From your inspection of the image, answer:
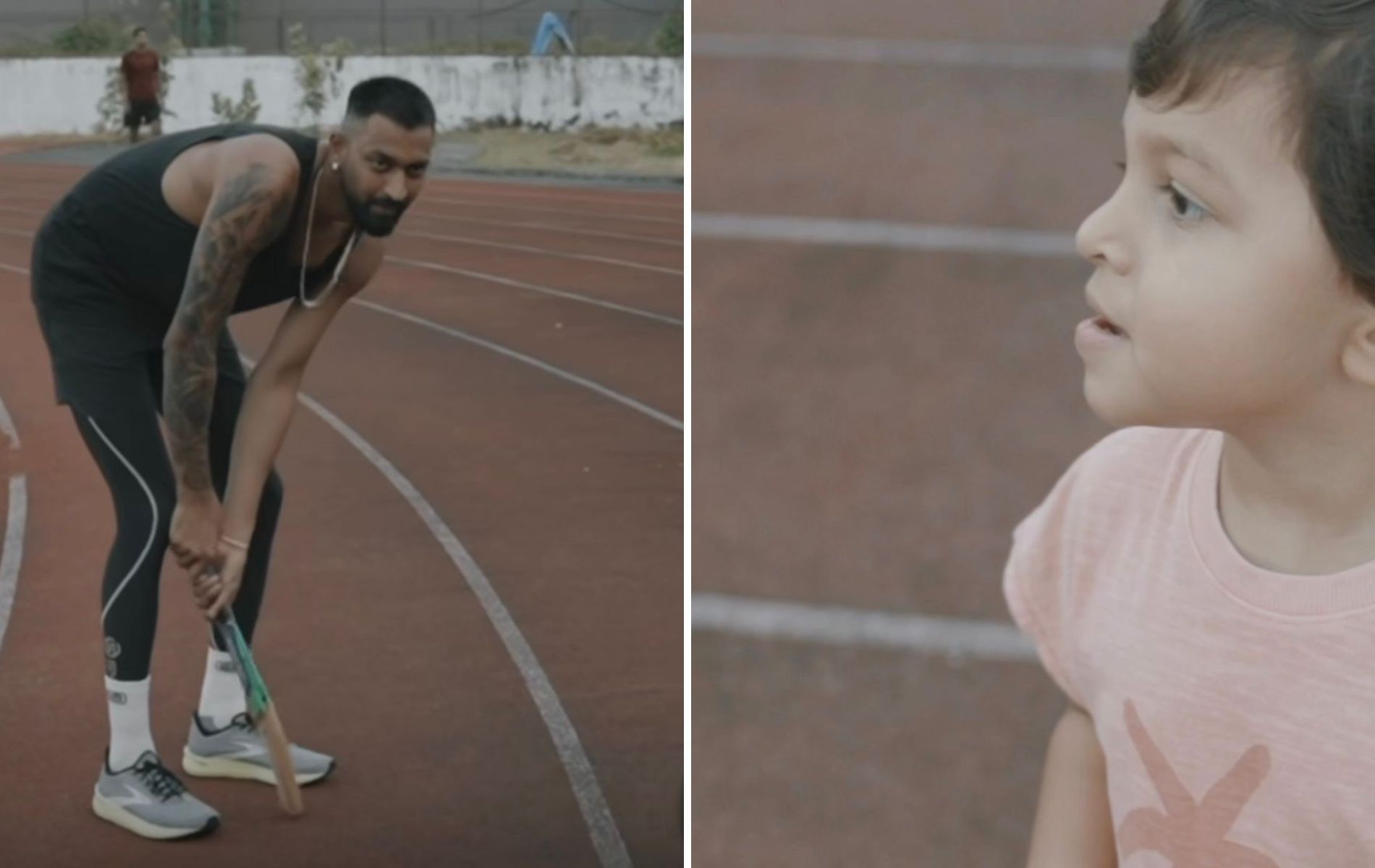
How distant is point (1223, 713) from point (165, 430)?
37.0 inches

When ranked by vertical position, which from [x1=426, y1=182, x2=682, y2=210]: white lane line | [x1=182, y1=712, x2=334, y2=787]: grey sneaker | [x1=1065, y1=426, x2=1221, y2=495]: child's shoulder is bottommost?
[x1=182, y1=712, x2=334, y2=787]: grey sneaker

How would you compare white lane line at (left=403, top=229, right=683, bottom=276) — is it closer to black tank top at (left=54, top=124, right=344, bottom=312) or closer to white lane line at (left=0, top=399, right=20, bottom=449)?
black tank top at (left=54, top=124, right=344, bottom=312)

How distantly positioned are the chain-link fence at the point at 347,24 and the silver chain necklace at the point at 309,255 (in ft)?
0.46

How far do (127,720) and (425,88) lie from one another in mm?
591

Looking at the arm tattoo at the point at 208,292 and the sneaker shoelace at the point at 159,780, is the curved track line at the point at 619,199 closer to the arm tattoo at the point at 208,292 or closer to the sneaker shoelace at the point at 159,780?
the arm tattoo at the point at 208,292

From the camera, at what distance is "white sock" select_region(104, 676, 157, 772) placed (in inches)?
66.6

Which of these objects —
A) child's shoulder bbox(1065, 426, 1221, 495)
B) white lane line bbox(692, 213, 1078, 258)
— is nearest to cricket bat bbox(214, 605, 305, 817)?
child's shoulder bbox(1065, 426, 1221, 495)

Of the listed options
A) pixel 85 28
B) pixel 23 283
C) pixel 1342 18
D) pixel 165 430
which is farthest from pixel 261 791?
pixel 1342 18

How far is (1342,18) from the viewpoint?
86 centimetres

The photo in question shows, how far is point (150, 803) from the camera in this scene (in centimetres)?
169

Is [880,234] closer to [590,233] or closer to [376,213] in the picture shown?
[590,233]

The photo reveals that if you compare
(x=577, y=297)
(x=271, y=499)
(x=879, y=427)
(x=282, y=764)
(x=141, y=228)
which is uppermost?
(x=141, y=228)

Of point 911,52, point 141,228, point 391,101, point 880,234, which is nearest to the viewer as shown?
point 141,228

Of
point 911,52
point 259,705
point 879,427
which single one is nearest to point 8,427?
point 259,705
